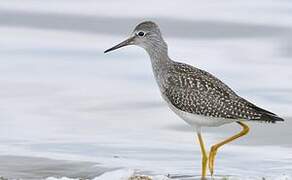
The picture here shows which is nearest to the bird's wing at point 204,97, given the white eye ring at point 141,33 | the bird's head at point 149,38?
the bird's head at point 149,38

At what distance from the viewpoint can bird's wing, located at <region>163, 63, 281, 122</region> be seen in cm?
1370

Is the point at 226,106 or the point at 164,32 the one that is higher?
the point at 164,32

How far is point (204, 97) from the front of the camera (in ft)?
45.7

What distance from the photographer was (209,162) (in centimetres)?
1429

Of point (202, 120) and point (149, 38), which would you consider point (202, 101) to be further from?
point (149, 38)

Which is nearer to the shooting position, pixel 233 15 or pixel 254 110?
pixel 254 110

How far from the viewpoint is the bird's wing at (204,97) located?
13.7m

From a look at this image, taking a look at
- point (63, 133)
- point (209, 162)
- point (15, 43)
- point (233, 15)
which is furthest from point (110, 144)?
point (233, 15)

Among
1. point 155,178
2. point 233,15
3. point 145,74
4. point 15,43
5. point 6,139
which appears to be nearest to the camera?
point 155,178

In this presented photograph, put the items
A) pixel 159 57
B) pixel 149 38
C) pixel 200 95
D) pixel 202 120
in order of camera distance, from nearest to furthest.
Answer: pixel 202 120 → pixel 200 95 → pixel 159 57 → pixel 149 38

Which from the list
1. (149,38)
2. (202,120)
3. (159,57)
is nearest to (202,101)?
(202,120)

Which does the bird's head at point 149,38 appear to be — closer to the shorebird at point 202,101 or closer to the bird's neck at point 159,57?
the bird's neck at point 159,57

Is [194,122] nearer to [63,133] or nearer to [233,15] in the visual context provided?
[63,133]

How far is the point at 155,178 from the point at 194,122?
0.78 m
